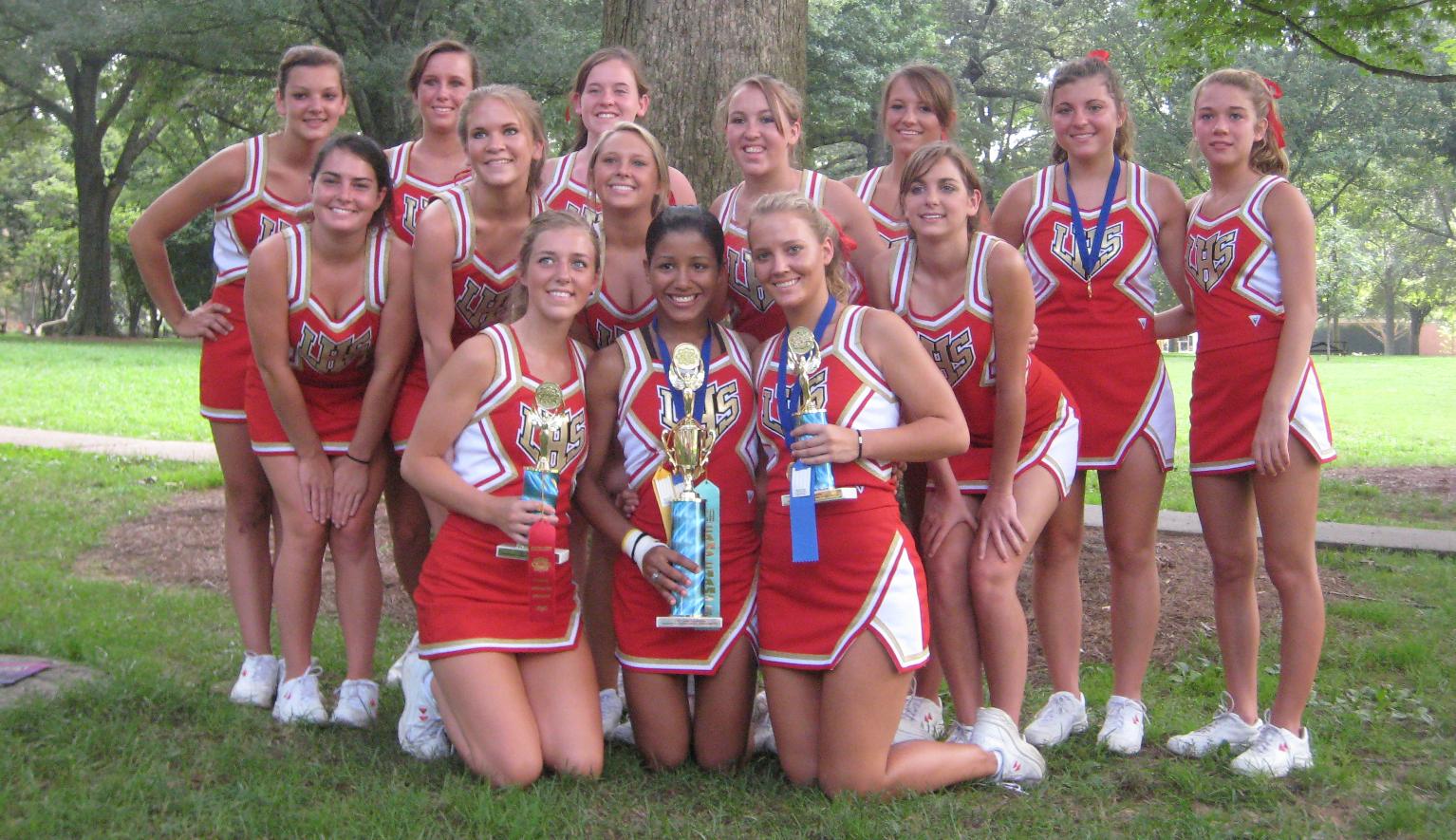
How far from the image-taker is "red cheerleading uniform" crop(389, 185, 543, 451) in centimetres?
391

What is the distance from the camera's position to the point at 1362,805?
11.1 ft

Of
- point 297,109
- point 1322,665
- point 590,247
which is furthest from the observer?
point 1322,665

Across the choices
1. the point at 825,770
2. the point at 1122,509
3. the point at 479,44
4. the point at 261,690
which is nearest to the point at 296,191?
the point at 261,690

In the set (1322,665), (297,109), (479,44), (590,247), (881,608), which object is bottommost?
(1322,665)

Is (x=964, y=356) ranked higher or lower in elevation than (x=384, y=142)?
lower

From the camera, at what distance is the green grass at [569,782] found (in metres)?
3.17

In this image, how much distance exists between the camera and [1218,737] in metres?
3.78

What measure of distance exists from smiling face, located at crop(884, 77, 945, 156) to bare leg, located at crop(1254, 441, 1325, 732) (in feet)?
4.99

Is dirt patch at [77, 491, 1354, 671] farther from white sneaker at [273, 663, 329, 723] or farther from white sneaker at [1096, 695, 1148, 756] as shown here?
white sneaker at [273, 663, 329, 723]

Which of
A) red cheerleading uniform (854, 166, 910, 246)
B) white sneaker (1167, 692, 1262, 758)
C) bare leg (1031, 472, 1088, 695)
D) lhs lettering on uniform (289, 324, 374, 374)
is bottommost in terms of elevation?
white sneaker (1167, 692, 1262, 758)

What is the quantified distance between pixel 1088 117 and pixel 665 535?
183cm

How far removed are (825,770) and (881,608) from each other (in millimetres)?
460

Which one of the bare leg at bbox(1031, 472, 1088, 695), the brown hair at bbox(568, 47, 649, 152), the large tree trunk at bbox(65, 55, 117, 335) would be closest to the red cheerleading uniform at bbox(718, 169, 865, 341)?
the brown hair at bbox(568, 47, 649, 152)

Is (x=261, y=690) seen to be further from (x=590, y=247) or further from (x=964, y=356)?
(x=964, y=356)
